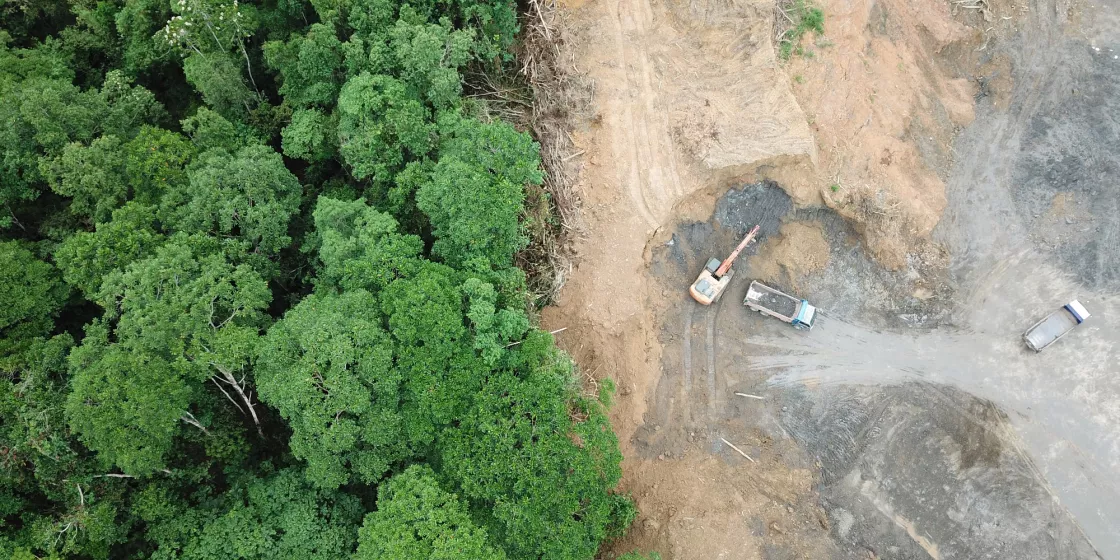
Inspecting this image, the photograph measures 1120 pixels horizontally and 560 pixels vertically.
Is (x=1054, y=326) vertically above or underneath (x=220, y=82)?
underneath

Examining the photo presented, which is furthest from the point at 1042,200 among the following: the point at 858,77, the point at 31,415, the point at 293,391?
the point at 31,415

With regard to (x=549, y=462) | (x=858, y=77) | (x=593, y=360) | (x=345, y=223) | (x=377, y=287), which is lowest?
(x=593, y=360)

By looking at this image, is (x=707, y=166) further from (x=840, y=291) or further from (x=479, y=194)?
(x=479, y=194)

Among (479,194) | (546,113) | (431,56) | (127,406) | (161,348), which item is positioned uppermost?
(431,56)

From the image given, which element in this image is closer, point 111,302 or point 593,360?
point 111,302

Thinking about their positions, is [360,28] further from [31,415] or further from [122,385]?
[31,415]

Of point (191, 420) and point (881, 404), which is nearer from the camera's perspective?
point (191, 420)

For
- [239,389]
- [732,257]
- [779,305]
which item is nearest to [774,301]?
[779,305]
